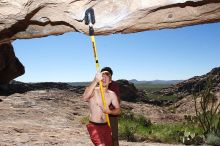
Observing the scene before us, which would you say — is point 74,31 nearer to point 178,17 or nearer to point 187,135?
point 178,17

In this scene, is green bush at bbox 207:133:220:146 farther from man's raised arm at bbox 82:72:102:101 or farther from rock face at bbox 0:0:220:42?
rock face at bbox 0:0:220:42

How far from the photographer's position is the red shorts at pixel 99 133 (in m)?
6.31

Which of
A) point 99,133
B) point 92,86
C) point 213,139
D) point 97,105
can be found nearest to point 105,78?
point 92,86

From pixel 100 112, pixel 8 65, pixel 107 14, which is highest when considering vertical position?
pixel 107 14

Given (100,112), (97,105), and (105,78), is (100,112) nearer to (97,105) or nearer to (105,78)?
(97,105)

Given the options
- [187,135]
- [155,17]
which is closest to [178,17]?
[155,17]

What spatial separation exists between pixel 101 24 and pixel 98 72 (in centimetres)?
150

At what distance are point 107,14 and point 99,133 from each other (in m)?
2.64

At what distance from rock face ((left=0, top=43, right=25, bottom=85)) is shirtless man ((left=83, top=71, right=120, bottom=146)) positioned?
34.5ft

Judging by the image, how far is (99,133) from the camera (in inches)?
251

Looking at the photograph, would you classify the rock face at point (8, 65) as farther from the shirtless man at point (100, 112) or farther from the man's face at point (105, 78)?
the man's face at point (105, 78)

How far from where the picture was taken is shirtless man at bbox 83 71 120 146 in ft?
20.7

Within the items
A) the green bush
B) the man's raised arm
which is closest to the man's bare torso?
the man's raised arm

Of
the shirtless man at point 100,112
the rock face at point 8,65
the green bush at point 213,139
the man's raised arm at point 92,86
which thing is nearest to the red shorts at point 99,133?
the shirtless man at point 100,112
